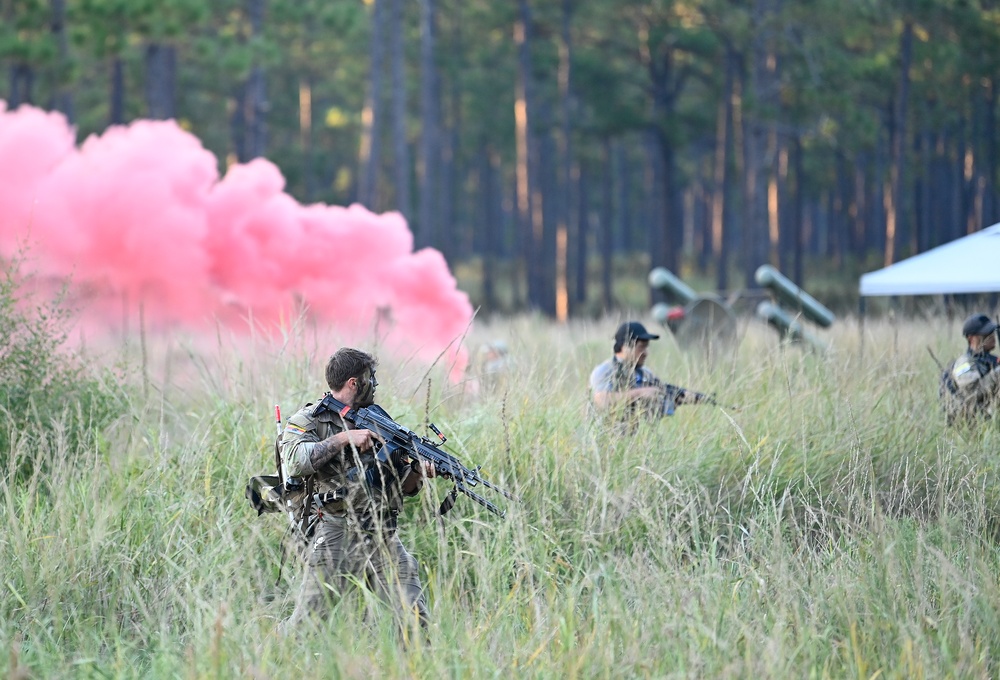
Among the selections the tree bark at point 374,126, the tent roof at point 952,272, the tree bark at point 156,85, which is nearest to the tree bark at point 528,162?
the tree bark at point 374,126

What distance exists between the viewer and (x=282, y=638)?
15.4 feet

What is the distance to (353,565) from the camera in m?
5.39

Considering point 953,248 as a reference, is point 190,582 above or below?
below

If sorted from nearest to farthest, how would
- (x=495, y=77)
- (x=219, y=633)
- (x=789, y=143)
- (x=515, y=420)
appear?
(x=219, y=633) < (x=515, y=420) < (x=495, y=77) < (x=789, y=143)

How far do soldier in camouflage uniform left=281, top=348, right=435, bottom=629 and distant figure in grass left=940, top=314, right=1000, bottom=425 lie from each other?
13.2 ft

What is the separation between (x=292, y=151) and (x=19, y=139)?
2290cm

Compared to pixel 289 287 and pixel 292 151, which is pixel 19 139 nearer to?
pixel 289 287

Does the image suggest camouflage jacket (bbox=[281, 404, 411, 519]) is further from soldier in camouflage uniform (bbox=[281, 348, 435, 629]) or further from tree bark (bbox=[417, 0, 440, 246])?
tree bark (bbox=[417, 0, 440, 246])

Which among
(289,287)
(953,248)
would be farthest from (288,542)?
(289,287)

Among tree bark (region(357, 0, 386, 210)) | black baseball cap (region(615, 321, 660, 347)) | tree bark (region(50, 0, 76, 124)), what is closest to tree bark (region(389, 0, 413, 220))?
tree bark (region(357, 0, 386, 210))

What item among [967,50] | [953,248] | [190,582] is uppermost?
[967,50]

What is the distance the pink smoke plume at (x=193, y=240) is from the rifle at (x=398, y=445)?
29.3 ft

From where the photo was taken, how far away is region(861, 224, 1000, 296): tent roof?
9828mm

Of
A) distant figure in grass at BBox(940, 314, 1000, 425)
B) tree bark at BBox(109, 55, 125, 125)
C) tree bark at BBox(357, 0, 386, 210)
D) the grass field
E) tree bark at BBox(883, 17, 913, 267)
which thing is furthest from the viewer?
tree bark at BBox(357, 0, 386, 210)
